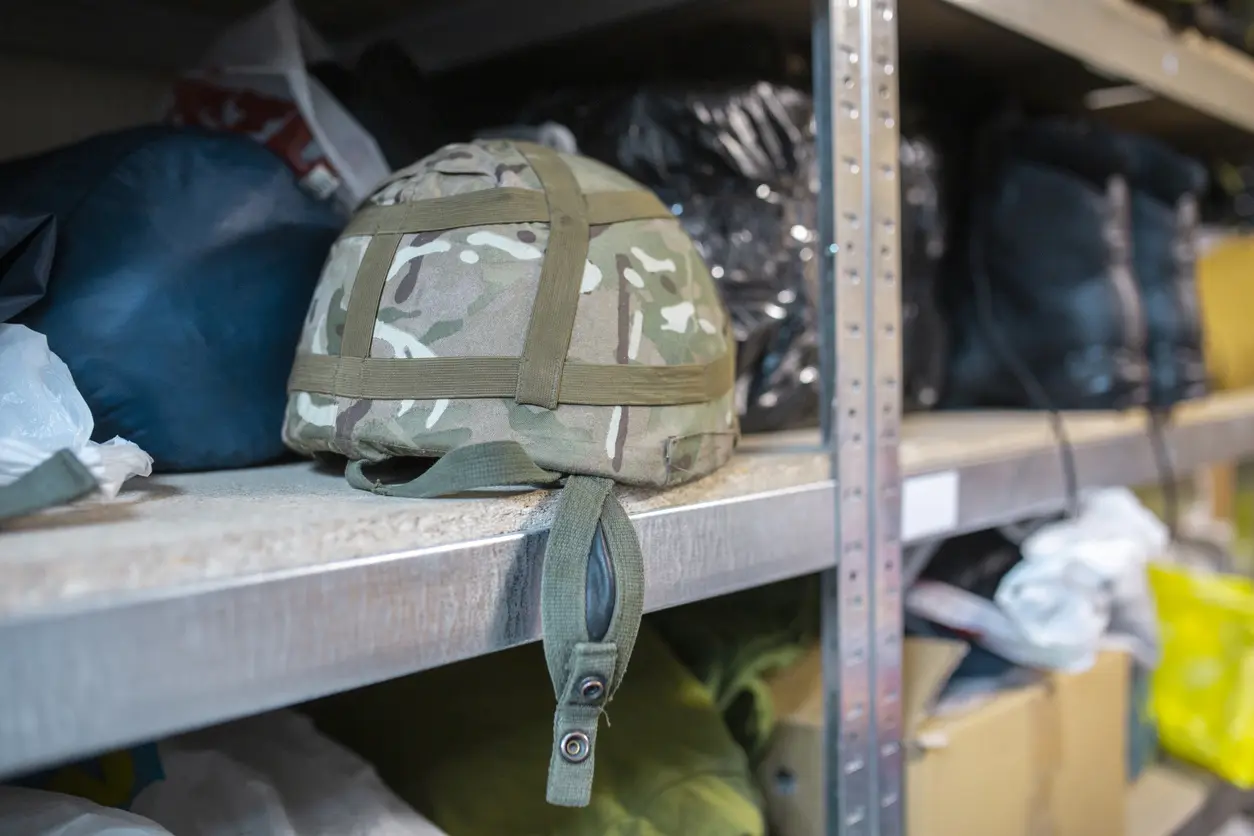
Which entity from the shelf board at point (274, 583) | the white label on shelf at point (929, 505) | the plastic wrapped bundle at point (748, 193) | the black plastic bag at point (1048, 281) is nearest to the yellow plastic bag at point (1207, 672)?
the black plastic bag at point (1048, 281)

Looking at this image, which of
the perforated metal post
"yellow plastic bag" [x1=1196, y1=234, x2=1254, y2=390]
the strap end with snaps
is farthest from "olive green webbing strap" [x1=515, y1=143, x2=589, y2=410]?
"yellow plastic bag" [x1=1196, y1=234, x2=1254, y2=390]

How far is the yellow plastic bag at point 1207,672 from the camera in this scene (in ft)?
3.54

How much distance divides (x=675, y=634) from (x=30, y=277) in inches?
22.3

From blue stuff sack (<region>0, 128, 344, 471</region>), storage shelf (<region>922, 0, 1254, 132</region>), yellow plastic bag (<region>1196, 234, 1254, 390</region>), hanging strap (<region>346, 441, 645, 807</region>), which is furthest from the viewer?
yellow plastic bag (<region>1196, 234, 1254, 390</region>)

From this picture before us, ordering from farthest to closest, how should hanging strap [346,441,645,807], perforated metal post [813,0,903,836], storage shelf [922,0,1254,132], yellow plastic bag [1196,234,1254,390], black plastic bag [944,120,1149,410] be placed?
yellow plastic bag [1196,234,1254,390]
black plastic bag [944,120,1149,410]
storage shelf [922,0,1254,132]
perforated metal post [813,0,903,836]
hanging strap [346,441,645,807]

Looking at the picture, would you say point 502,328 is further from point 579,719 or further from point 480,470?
point 579,719

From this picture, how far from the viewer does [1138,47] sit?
992 mm

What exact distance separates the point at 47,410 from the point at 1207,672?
49.7 inches

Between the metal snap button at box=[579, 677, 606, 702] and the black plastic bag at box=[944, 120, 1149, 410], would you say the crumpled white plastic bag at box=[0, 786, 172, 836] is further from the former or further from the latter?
the black plastic bag at box=[944, 120, 1149, 410]

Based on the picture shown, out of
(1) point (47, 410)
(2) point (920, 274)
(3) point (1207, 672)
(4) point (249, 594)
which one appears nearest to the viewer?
(4) point (249, 594)

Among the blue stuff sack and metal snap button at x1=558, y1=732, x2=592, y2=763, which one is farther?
the blue stuff sack

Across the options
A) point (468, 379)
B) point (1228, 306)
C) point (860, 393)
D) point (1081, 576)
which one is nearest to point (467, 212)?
point (468, 379)

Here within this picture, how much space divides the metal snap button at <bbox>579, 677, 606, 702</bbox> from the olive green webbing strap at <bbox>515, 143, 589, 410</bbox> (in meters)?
0.14

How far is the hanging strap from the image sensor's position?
41 cm
